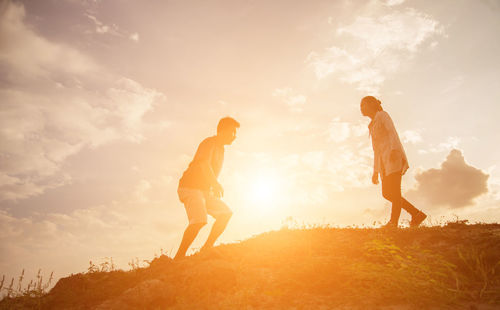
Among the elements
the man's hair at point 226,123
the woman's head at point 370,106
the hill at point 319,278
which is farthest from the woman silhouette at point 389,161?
the man's hair at point 226,123

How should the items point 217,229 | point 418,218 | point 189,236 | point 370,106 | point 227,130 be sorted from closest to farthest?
point 189,236 → point 217,229 → point 227,130 → point 418,218 → point 370,106

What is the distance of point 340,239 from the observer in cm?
606

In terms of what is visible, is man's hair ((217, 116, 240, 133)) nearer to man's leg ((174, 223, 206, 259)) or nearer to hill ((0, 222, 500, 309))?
man's leg ((174, 223, 206, 259))

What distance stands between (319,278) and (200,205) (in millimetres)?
2484

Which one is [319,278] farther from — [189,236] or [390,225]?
[390,225]

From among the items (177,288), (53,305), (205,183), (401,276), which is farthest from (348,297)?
(53,305)

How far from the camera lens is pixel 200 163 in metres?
6.04

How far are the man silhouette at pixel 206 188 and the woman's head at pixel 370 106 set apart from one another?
3026mm

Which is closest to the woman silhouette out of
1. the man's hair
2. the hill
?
the hill

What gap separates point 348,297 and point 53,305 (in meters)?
4.43

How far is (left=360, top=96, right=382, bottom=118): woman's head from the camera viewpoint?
7137 mm

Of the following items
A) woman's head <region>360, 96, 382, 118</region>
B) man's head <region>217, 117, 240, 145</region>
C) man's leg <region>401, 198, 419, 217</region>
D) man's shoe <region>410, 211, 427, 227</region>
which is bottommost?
man's shoe <region>410, 211, 427, 227</region>

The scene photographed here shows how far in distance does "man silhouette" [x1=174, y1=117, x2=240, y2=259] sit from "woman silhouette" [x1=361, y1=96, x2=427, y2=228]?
3.15 m

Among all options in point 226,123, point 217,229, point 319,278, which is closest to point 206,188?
point 217,229
